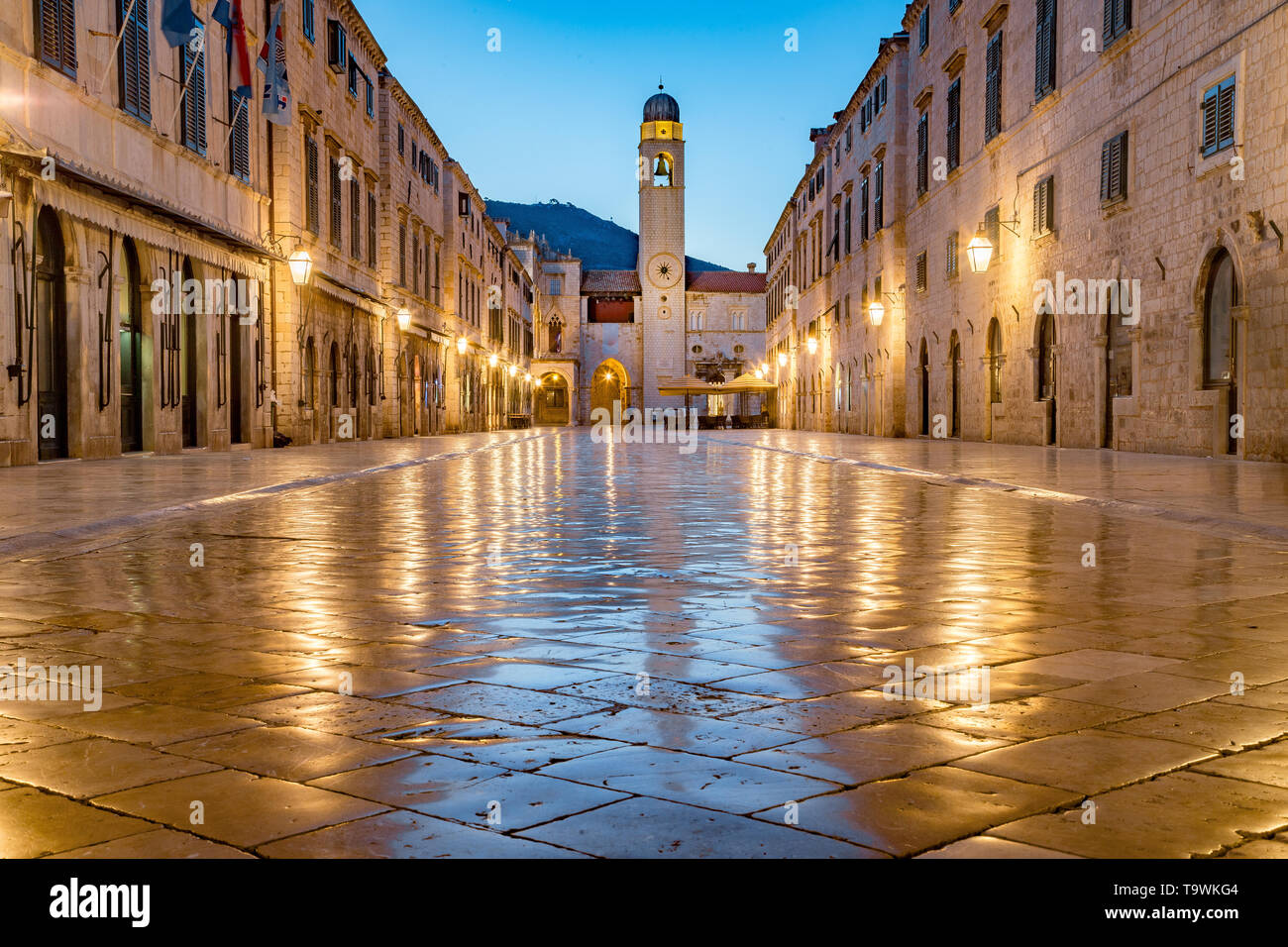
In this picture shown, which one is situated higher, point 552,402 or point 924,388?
point 552,402

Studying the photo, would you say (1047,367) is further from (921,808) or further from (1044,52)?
(921,808)

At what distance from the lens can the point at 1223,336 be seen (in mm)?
16734

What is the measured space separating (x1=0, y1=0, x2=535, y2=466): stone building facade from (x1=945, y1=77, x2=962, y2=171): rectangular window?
658 inches

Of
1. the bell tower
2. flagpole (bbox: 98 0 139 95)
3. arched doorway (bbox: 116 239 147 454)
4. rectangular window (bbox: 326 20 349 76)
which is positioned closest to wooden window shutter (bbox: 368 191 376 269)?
rectangular window (bbox: 326 20 349 76)

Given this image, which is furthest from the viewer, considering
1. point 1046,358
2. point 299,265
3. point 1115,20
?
point 1046,358

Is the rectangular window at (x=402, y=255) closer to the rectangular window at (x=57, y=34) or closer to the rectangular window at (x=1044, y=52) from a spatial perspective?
the rectangular window at (x=1044, y=52)

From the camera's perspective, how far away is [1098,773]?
9.23 feet

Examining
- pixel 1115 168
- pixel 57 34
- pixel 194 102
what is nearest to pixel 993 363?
pixel 1115 168

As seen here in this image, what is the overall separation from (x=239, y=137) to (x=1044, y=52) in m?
16.9

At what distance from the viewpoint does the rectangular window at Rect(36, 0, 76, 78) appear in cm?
1555

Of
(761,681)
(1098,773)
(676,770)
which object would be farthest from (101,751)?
(1098,773)

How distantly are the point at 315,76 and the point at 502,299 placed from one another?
115ft

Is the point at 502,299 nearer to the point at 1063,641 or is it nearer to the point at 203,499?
the point at 203,499

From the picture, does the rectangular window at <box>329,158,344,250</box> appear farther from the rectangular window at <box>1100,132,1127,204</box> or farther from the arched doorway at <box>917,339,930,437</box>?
the rectangular window at <box>1100,132,1127,204</box>
